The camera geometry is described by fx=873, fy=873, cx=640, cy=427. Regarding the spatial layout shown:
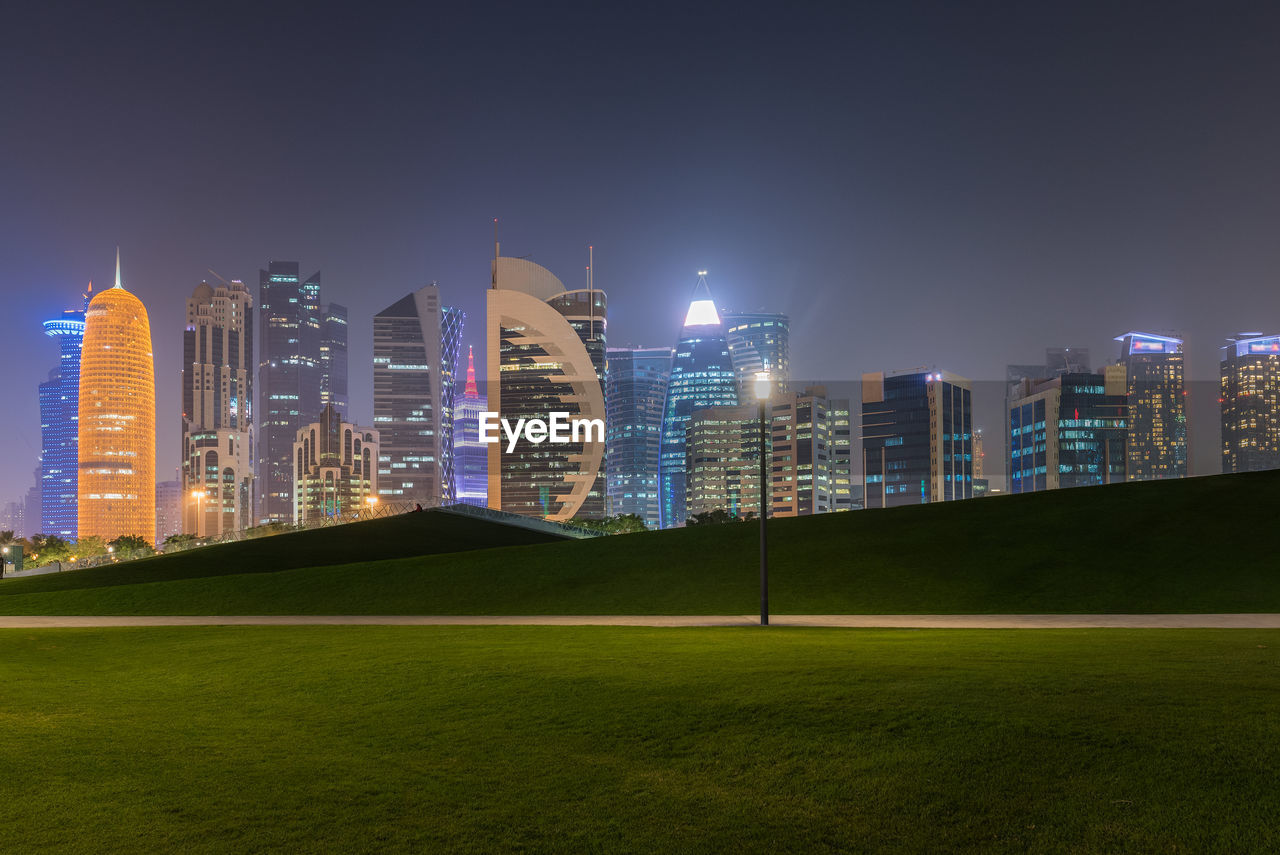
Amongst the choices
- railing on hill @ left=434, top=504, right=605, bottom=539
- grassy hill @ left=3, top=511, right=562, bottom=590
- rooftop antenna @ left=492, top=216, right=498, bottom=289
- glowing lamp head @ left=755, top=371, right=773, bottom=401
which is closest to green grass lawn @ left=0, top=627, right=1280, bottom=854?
glowing lamp head @ left=755, top=371, right=773, bottom=401

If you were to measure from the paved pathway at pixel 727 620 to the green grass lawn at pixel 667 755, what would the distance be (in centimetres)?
885

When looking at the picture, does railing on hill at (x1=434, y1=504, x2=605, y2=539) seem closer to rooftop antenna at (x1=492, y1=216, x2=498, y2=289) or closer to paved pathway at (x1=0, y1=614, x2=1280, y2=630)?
paved pathway at (x1=0, y1=614, x2=1280, y2=630)

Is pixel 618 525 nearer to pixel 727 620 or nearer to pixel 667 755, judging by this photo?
pixel 727 620

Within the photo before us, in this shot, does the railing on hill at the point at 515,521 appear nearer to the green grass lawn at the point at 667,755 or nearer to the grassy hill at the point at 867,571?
the grassy hill at the point at 867,571

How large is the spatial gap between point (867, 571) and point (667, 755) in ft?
83.7

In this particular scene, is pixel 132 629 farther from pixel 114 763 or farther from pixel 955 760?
pixel 955 760

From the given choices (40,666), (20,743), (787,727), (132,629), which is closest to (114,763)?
(20,743)

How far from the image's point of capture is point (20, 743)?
9.98 meters

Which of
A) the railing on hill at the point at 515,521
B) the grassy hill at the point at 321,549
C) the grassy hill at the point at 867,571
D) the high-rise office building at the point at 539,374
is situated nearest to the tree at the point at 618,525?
the railing on hill at the point at 515,521

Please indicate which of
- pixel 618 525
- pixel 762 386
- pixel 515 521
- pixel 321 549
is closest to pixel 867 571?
pixel 762 386

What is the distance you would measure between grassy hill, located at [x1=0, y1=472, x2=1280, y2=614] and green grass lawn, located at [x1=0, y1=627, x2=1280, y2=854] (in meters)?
15.8

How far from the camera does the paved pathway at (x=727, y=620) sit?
75.8 ft

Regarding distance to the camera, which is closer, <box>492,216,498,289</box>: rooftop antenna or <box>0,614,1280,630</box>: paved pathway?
<box>0,614,1280,630</box>: paved pathway

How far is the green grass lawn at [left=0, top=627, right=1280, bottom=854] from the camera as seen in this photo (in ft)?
22.5
